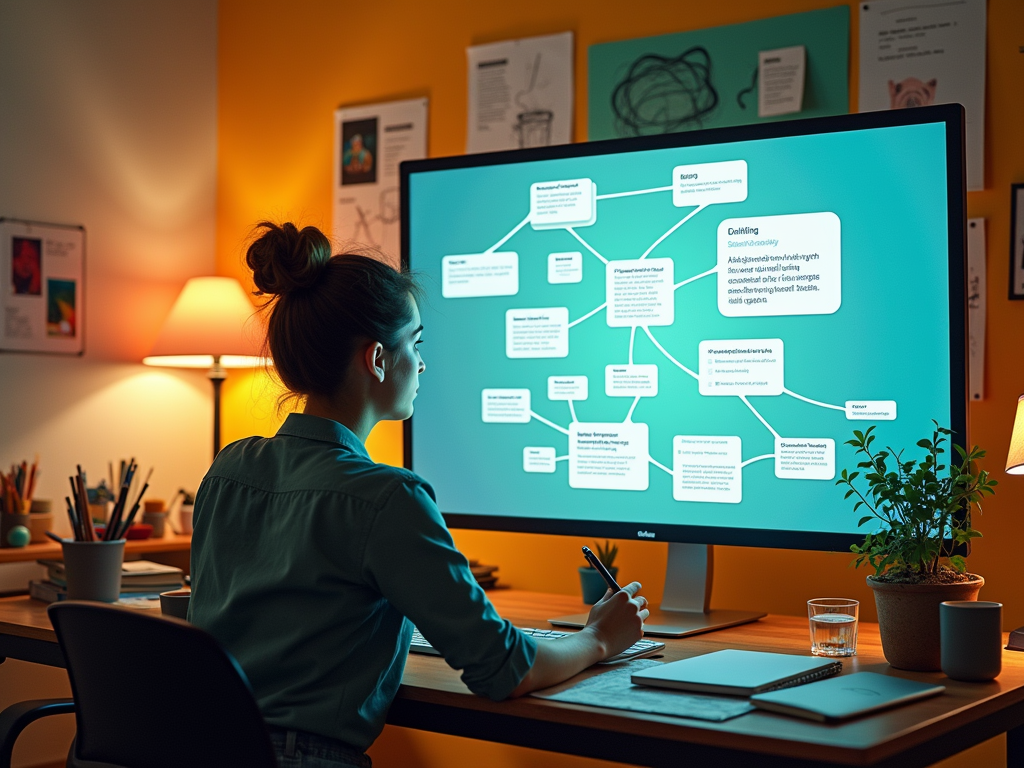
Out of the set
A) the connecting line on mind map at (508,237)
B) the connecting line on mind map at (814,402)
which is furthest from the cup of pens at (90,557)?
the connecting line on mind map at (814,402)

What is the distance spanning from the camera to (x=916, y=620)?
1355 mm

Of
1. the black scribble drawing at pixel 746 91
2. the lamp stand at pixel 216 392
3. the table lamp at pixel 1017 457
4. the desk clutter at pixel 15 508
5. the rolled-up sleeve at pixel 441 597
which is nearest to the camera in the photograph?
the rolled-up sleeve at pixel 441 597

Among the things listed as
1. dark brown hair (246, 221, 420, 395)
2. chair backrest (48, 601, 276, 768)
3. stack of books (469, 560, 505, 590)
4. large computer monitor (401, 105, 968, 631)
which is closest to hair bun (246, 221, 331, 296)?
dark brown hair (246, 221, 420, 395)

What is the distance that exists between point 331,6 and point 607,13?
2.72ft

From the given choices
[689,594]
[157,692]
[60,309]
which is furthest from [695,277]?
[60,309]

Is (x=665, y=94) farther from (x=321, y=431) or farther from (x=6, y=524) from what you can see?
(x=6, y=524)

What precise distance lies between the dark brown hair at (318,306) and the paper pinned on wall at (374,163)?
1229 millimetres

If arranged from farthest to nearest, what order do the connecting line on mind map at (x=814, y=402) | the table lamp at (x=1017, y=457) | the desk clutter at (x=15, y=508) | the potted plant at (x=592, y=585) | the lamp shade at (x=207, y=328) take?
the lamp shade at (x=207, y=328) < the desk clutter at (x=15, y=508) < the potted plant at (x=592, y=585) < the connecting line on mind map at (x=814, y=402) < the table lamp at (x=1017, y=457)

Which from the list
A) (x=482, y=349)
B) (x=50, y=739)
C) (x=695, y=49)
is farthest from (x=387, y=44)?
(x=50, y=739)

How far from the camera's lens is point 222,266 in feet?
10.0

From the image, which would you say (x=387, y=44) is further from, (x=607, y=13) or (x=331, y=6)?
(x=607, y=13)

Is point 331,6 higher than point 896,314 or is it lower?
higher

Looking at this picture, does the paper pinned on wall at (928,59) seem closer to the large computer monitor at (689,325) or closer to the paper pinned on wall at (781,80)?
the paper pinned on wall at (781,80)

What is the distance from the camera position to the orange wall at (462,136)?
1897 millimetres
